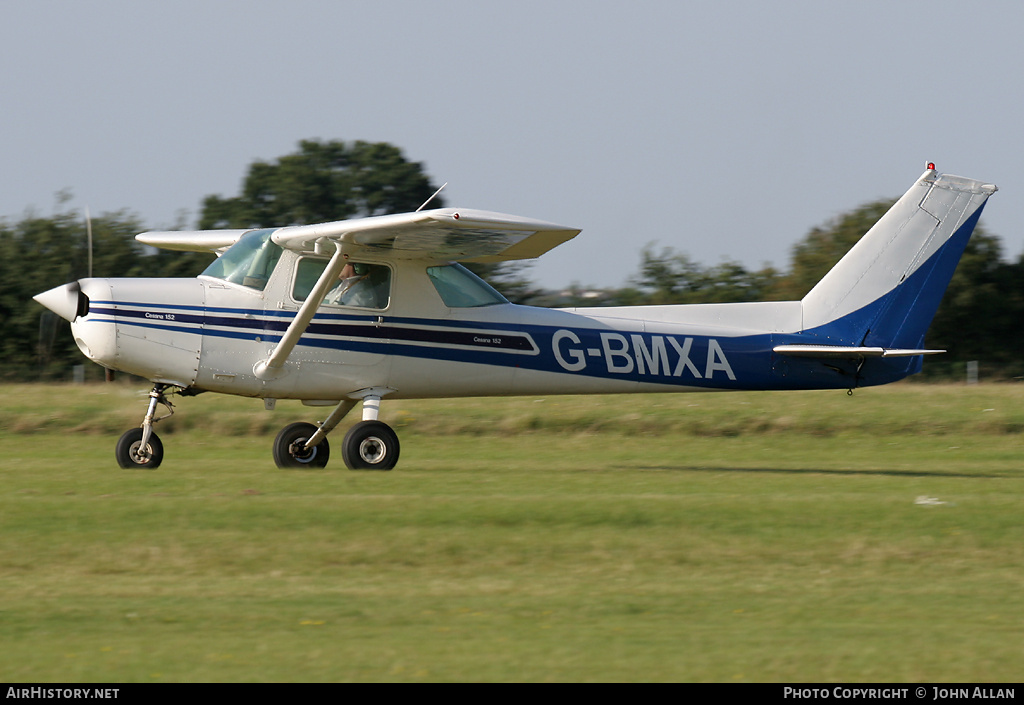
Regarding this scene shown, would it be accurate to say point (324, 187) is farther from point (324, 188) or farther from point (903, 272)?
point (903, 272)

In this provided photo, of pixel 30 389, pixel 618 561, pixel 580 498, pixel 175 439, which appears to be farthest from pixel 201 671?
pixel 30 389

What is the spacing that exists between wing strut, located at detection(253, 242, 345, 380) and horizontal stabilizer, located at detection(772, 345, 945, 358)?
5096 mm

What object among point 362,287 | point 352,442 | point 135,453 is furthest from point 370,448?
point 135,453

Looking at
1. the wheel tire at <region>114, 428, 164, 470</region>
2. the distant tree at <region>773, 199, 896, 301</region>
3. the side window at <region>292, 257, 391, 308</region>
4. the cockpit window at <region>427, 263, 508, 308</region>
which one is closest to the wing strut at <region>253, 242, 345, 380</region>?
the side window at <region>292, 257, 391, 308</region>

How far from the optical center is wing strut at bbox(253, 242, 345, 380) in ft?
37.1

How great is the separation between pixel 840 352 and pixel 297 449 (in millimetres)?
6119

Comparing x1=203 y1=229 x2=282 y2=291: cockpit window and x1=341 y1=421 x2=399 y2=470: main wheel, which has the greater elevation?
x1=203 y1=229 x2=282 y2=291: cockpit window

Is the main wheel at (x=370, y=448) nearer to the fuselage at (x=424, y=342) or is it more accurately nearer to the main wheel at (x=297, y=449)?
the fuselage at (x=424, y=342)

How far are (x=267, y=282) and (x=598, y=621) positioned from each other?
660cm

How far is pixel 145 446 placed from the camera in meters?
11.7

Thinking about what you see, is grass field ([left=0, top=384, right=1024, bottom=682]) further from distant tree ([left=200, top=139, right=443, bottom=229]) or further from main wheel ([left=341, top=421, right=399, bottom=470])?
distant tree ([left=200, top=139, right=443, bottom=229])

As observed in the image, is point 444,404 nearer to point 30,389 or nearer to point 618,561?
point 30,389

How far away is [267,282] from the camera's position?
11930 mm
